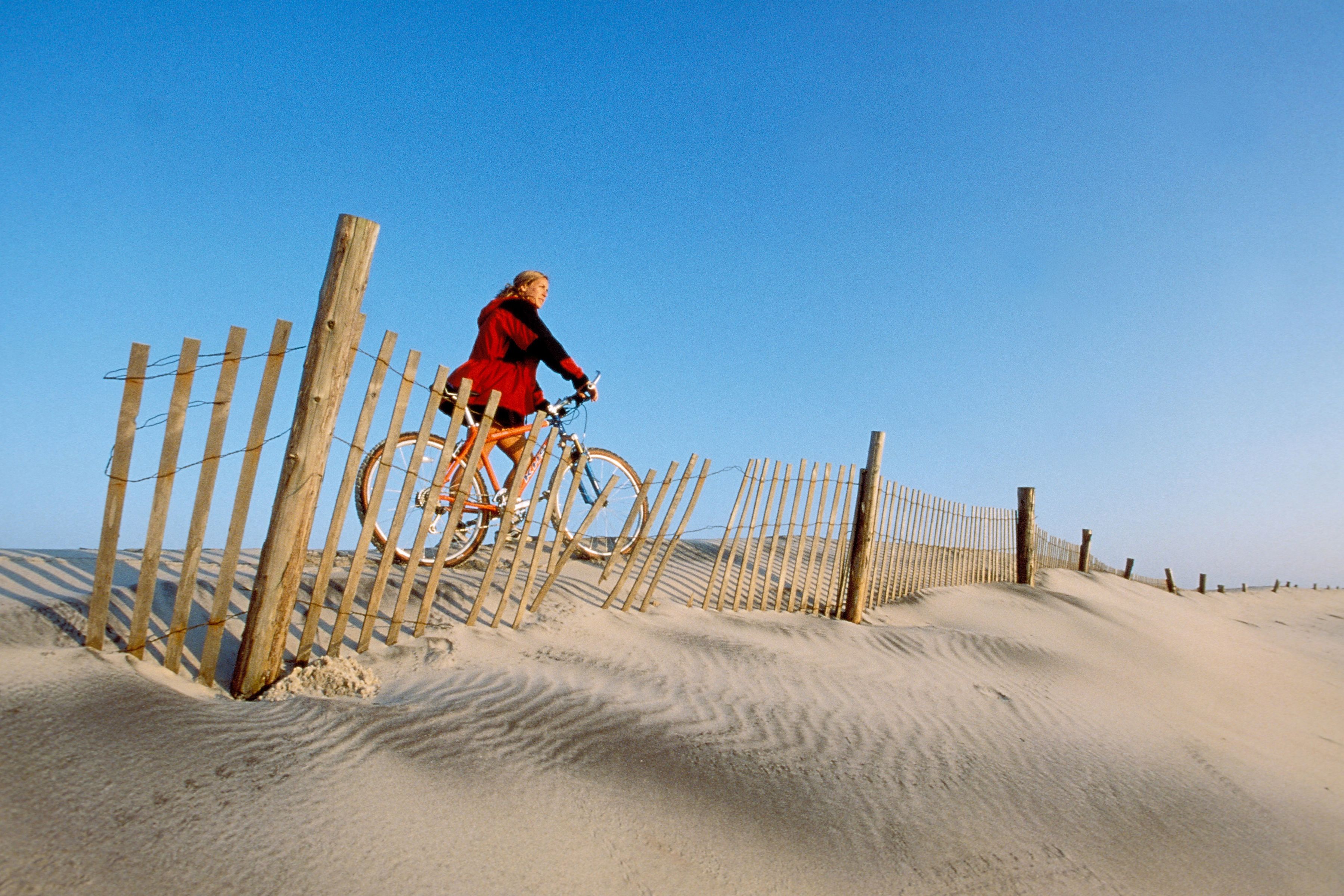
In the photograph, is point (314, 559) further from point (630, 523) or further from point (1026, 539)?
point (1026, 539)

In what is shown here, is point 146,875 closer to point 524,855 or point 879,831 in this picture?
point 524,855

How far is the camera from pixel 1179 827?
142 inches

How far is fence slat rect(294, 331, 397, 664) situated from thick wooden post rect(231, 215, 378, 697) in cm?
11

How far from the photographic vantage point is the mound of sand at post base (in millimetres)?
2352

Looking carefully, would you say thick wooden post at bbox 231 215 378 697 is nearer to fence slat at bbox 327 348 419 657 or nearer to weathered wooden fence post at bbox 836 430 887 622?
fence slat at bbox 327 348 419 657

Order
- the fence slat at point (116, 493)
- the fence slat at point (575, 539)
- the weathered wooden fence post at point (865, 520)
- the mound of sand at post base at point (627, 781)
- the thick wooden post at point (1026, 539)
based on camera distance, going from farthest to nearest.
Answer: the thick wooden post at point (1026, 539) → the weathered wooden fence post at point (865, 520) → the fence slat at point (575, 539) → the fence slat at point (116, 493) → the mound of sand at post base at point (627, 781)

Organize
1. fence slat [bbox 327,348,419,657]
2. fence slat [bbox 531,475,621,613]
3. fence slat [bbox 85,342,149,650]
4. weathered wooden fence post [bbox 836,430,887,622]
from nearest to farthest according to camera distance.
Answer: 1. fence slat [bbox 85,342,149,650]
2. fence slat [bbox 327,348,419,657]
3. fence slat [bbox 531,475,621,613]
4. weathered wooden fence post [bbox 836,430,887,622]

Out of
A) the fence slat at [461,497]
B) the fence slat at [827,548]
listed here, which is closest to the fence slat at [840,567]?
the fence slat at [827,548]

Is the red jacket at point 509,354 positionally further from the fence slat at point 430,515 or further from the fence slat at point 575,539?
the fence slat at point 430,515

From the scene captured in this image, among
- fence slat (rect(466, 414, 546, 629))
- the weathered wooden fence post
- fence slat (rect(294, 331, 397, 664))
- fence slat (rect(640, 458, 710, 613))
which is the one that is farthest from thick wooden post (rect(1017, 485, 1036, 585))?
fence slat (rect(294, 331, 397, 664))

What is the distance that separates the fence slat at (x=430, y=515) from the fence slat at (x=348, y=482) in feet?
1.32

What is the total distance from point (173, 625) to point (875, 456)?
5764 mm

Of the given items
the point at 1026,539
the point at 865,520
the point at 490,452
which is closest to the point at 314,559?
the point at 490,452

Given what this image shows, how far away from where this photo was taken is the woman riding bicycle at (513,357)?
583 centimetres
